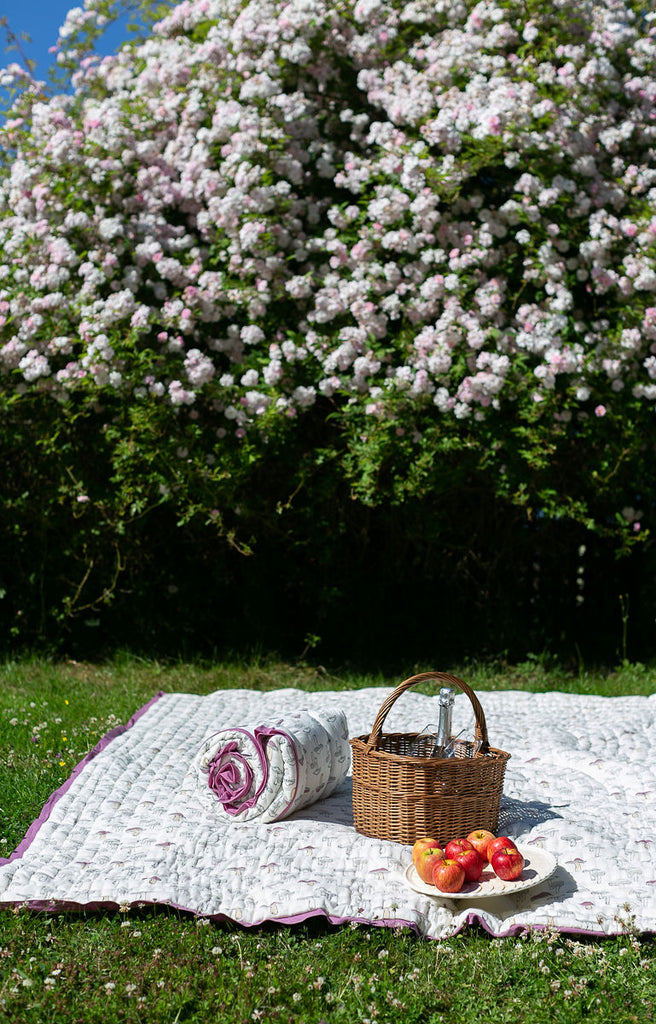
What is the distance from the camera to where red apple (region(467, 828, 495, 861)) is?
247cm

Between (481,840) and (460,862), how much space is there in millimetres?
142

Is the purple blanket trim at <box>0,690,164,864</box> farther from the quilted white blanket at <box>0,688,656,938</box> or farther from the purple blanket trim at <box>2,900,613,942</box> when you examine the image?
the purple blanket trim at <box>2,900,613,942</box>

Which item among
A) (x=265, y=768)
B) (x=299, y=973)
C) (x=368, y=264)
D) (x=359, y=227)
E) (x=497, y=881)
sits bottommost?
(x=299, y=973)

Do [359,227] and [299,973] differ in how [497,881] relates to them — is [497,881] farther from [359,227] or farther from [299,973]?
[359,227]

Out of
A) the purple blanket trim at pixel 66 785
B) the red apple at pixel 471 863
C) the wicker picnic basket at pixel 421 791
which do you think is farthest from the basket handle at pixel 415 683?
the purple blanket trim at pixel 66 785

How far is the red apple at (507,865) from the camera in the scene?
2.37 m

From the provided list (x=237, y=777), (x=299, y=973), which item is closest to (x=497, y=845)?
(x=299, y=973)

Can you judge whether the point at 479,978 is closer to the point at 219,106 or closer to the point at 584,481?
the point at 584,481

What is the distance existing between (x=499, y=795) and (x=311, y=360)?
2.53 metres

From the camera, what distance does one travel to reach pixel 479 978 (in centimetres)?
204

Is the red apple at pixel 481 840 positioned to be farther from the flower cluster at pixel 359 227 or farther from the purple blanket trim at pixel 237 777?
the flower cluster at pixel 359 227

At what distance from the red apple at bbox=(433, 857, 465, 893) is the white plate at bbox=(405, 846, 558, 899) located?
14 mm

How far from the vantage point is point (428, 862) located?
2.37 meters

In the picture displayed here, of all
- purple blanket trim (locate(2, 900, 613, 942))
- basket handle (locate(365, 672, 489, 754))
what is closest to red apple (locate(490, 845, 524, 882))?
purple blanket trim (locate(2, 900, 613, 942))
